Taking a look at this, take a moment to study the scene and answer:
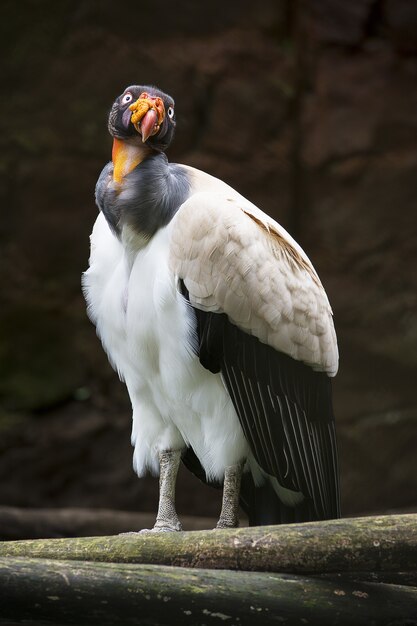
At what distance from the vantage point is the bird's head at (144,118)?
13.8ft

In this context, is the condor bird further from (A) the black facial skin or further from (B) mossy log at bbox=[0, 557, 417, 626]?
(B) mossy log at bbox=[0, 557, 417, 626]

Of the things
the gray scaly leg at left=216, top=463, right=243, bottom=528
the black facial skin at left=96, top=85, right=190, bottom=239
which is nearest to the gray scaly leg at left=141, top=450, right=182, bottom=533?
the gray scaly leg at left=216, top=463, right=243, bottom=528

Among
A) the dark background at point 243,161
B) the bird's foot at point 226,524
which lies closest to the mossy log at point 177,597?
the bird's foot at point 226,524

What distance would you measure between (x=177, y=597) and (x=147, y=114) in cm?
181

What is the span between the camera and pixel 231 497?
4.36 meters

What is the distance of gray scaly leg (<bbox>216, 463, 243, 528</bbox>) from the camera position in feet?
14.2

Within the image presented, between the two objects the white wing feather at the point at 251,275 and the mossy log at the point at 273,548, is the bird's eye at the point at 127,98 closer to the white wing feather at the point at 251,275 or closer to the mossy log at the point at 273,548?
the white wing feather at the point at 251,275

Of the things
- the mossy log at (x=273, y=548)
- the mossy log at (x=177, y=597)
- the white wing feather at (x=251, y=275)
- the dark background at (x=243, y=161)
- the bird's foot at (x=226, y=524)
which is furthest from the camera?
the dark background at (x=243, y=161)

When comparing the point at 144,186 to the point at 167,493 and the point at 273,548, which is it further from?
the point at 273,548

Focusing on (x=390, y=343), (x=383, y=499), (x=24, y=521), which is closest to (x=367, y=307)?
(x=390, y=343)

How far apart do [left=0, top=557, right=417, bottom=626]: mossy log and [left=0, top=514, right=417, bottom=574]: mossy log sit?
0.26 ft

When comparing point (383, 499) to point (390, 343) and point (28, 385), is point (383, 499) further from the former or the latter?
point (28, 385)

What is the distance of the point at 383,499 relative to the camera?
768 cm

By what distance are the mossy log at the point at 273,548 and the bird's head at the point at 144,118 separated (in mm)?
1466
